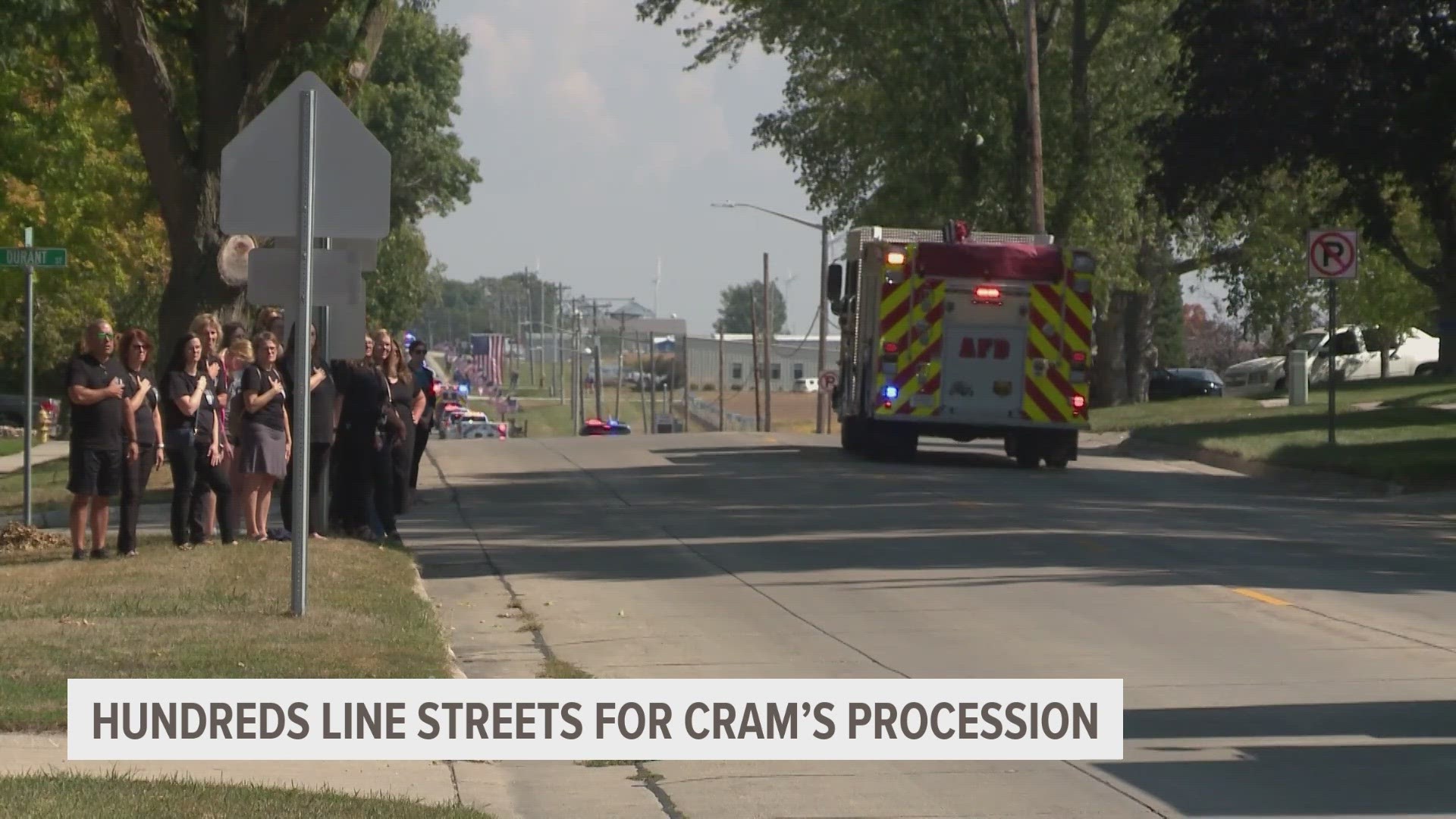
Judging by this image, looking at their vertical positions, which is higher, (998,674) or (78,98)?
(78,98)

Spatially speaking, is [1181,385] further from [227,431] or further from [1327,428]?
[227,431]

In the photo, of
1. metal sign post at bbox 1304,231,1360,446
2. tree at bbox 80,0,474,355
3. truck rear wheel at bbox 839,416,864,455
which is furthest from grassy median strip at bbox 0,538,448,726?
metal sign post at bbox 1304,231,1360,446

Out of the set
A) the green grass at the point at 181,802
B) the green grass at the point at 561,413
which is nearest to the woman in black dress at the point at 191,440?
the green grass at the point at 181,802

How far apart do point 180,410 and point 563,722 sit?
7.07 metres

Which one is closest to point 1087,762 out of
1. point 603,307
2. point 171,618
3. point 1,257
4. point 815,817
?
point 815,817

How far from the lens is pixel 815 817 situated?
7.48m

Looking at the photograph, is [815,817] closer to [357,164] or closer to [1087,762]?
[1087,762]

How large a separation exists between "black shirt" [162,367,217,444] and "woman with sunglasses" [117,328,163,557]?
0.22m

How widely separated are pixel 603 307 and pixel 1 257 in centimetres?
10742

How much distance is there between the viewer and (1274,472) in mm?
26969

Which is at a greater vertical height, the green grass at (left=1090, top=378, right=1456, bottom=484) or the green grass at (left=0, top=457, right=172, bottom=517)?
the green grass at (left=1090, top=378, right=1456, bottom=484)

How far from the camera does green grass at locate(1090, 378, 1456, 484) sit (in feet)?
83.4

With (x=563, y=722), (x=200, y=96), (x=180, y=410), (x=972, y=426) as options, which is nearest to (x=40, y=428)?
(x=200, y=96)

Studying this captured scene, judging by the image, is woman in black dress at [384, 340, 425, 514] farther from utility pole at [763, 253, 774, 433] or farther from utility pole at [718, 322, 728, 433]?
utility pole at [718, 322, 728, 433]
